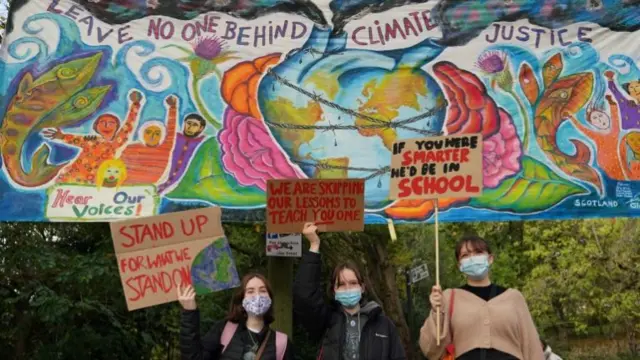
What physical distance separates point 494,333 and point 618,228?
14243mm

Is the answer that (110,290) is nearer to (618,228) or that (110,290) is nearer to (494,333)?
(494,333)

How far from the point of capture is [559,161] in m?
7.35

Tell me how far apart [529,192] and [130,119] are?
144 inches

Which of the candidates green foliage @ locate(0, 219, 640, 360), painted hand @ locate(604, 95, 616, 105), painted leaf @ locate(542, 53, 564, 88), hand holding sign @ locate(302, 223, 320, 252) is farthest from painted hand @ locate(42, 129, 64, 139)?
painted hand @ locate(604, 95, 616, 105)

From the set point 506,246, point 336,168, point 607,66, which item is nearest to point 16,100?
point 336,168

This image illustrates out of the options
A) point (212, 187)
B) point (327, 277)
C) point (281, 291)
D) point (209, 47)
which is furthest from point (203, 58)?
point (327, 277)

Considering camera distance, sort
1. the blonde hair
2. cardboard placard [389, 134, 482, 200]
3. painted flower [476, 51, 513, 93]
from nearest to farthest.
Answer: cardboard placard [389, 134, 482, 200]
the blonde hair
painted flower [476, 51, 513, 93]

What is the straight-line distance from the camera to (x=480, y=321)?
5.10 metres

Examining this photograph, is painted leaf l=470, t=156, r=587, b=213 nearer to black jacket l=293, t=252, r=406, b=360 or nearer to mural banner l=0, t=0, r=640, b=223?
mural banner l=0, t=0, r=640, b=223

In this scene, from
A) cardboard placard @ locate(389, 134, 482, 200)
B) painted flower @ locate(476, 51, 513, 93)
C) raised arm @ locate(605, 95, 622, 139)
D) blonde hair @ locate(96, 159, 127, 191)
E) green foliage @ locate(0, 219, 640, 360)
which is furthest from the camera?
green foliage @ locate(0, 219, 640, 360)

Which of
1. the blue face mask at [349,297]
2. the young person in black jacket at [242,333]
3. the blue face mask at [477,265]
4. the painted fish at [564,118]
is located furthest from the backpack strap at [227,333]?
the painted fish at [564,118]

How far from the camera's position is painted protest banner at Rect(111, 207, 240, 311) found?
5.42 metres

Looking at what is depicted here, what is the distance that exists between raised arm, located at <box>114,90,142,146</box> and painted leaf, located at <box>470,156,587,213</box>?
3139 millimetres

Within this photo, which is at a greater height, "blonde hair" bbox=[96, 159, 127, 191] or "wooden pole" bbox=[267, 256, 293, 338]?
"blonde hair" bbox=[96, 159, 127, 191]
